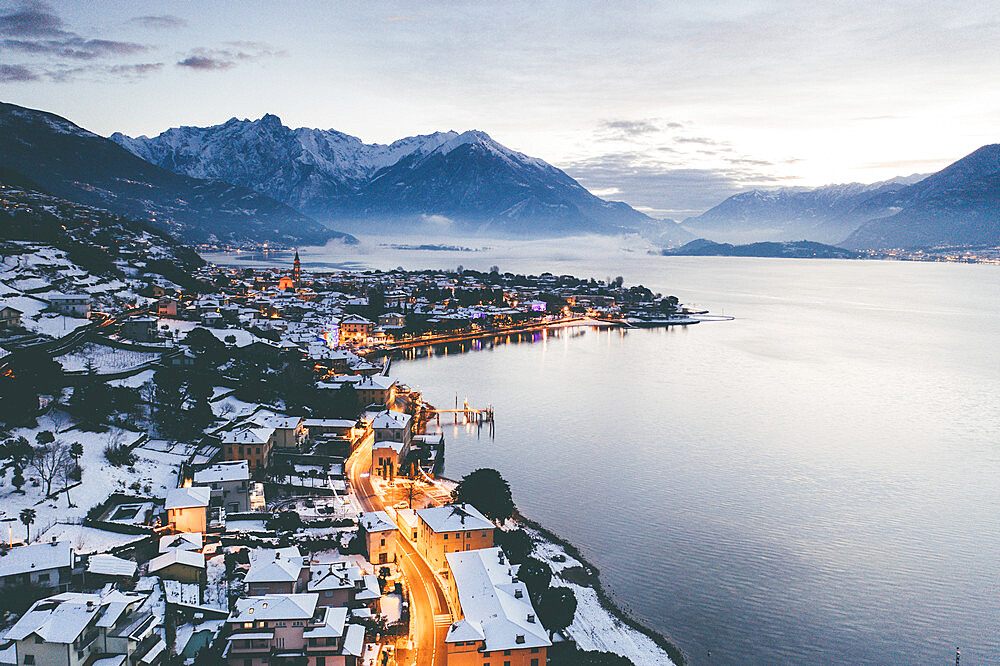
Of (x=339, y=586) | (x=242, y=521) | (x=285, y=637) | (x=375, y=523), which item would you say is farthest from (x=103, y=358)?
(x=285, y=637)

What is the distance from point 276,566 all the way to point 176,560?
1.34 meters

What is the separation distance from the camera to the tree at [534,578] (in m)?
9.34

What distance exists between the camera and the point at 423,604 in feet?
29.9

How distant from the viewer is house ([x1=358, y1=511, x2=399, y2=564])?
A: 32.5 ft

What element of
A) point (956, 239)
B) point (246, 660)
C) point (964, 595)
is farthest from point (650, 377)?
point (956, 239)

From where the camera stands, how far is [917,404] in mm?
22703

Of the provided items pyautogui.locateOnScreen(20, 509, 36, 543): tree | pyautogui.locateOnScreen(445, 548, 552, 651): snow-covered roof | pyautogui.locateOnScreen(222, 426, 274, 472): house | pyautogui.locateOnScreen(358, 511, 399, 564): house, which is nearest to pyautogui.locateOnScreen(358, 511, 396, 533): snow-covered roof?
pyautogui.locateOnScreen(358, 511, 399, 564): house

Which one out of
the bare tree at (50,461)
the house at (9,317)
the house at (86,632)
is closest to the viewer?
the house at (86,632)

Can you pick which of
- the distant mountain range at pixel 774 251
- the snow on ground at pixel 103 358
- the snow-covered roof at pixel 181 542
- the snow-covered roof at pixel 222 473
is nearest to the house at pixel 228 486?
the snow-covered roof at pixel 222 473

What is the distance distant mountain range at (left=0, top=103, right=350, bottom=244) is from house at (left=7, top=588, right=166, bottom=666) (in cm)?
6459

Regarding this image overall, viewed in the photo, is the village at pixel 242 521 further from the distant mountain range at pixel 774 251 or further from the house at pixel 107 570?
the distant mountain range at pixel 774 251

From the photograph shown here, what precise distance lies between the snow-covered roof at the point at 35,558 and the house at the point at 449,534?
4.66 metres

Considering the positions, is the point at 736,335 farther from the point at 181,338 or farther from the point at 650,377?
the point at 181,338

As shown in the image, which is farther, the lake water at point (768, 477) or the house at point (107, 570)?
the lake water at point (768, 477)
